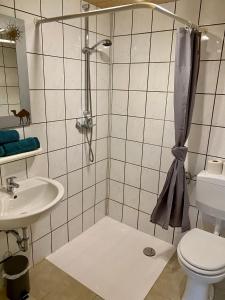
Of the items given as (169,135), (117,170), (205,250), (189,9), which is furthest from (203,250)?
(189,9)

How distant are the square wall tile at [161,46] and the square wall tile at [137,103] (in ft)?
1.02

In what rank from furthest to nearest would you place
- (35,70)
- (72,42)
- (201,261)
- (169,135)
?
(169,135) < (72,42) < (35,70) < (201,261)

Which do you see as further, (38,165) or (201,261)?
(38,165)

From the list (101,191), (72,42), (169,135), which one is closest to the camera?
(72,42)

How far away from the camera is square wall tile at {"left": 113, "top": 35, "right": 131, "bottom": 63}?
6.77ft

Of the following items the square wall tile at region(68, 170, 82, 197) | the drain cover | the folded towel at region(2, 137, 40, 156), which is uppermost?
the folded towel at region(2, 137, 40, 156)

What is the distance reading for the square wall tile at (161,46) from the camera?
6.07ft

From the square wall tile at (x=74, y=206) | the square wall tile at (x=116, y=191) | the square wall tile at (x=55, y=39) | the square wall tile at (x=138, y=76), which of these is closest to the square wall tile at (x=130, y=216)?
the square wall tile at (x=116, y=191)

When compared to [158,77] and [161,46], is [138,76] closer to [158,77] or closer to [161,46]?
[158,77]

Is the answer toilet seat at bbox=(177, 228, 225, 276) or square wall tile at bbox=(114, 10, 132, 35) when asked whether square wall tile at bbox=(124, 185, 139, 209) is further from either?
square wall tile at bbox=(114, 10, 132, 35)

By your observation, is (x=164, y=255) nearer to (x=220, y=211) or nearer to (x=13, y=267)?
(x=220, y=211)

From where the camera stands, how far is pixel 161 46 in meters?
1.89

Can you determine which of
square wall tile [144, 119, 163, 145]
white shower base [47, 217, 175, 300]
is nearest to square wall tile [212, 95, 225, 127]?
square wall tile [144, 119, 163, 145]

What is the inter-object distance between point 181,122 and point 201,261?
2.97ft
